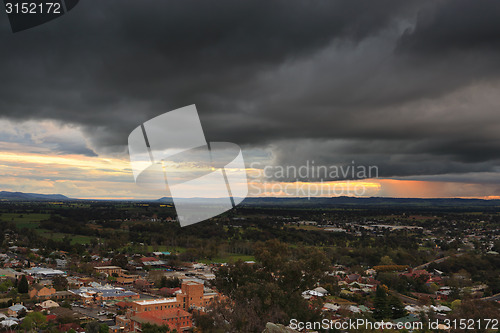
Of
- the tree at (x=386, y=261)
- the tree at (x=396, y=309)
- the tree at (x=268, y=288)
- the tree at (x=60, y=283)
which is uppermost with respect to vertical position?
the tree at (x=268, y=288)

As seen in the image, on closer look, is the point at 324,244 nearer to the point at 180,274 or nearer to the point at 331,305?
the point at 180,274

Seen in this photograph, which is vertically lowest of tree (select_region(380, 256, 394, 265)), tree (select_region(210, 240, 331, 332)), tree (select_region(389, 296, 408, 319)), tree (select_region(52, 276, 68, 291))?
tree (select_region(380, 256, 394, 265))

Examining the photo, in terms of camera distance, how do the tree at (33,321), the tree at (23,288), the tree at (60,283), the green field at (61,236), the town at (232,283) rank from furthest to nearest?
the green field at (61,236) → the tree at (60,283) → the tree at (23,288) → the tree at (33,321) → the town at (232,283)

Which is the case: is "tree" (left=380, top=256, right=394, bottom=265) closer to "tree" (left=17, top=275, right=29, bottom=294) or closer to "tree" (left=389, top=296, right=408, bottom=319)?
"tree" (left=389, top=296, right=408, bottom=319)

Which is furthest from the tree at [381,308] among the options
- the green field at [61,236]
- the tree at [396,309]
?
the green field at [61,236]

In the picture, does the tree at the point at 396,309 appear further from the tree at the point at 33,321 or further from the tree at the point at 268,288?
the tree at the point at 33,321

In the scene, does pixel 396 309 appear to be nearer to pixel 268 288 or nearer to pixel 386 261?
pixel 268 288

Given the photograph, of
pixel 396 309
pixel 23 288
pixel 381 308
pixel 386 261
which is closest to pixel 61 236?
pixel 23 288

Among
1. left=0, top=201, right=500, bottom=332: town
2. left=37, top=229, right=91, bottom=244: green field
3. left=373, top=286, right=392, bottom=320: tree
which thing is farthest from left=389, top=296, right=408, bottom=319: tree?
left=37, top=229, right=91, bottom=244: green field

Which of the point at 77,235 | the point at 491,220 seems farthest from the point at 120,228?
the point at 491,220
